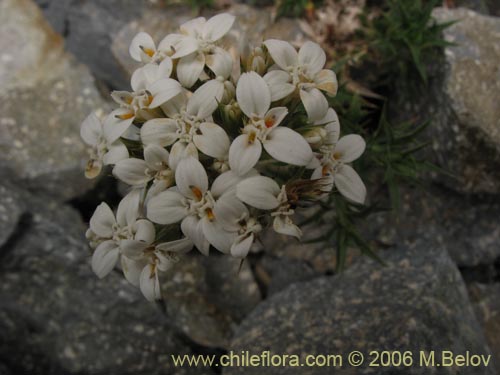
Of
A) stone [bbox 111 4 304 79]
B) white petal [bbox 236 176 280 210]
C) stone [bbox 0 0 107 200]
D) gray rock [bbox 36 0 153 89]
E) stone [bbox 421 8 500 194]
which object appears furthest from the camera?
gray rock [bbox 36 0 153 89]

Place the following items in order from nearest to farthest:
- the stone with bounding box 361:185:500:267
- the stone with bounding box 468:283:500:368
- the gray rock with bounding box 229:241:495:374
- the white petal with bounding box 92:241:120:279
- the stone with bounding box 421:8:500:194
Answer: the white petal with bounding box 92:241:120:279
the gray rock with bounding box 229:241:495:374
the stone with bounding box 421:8:500:194
the stone with bounding box 468:283:500:368
the stone with bounding box 361:185:500:267

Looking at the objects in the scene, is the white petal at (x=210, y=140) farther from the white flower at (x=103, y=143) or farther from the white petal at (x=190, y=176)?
the white flower at (x=103, y=143)

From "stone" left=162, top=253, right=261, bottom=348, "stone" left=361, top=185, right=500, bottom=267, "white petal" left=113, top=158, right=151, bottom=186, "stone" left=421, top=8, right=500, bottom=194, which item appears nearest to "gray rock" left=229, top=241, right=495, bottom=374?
"stone" left=361, top=185, right=500, bottom=267

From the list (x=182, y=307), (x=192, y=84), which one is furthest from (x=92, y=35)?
(x=192, y=84)

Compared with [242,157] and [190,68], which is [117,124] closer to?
[190,68]

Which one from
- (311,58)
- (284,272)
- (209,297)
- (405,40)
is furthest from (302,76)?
(209,297)

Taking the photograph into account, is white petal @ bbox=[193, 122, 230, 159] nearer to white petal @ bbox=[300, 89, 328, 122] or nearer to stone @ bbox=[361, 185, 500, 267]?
white petal @ bbox=[300, 89, 328, 122]
